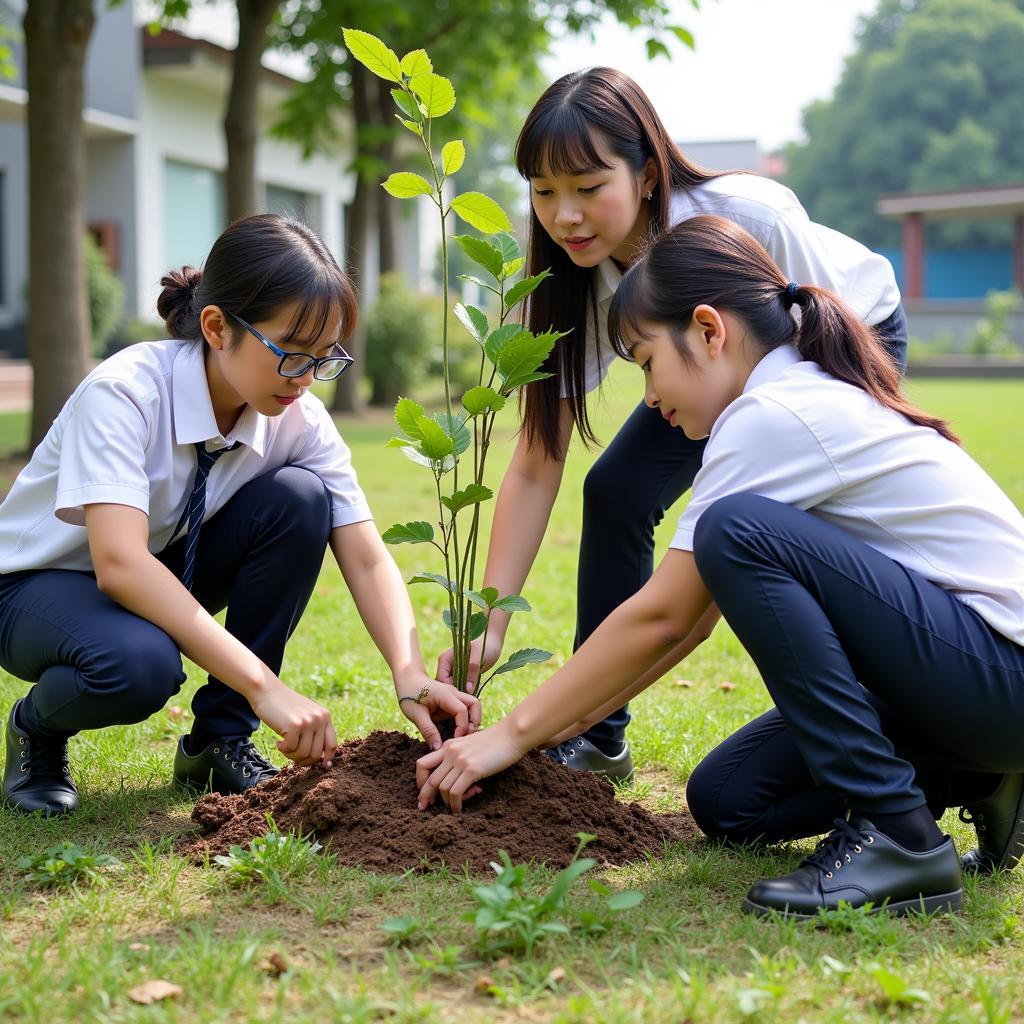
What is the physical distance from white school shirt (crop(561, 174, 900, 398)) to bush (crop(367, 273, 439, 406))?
12514 millimetres

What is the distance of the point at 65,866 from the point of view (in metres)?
2.36

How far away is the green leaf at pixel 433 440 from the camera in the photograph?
251 cm

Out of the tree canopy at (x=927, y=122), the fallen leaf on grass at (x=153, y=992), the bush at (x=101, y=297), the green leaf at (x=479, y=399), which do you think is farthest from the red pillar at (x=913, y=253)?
the fallen leaf on grass at (x=153, y=992)

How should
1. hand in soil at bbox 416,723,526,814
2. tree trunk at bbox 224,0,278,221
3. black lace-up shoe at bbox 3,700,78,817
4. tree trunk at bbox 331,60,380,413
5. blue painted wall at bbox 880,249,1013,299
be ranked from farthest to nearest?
blue painted wall at bbox 880,249,1013,299 → tree trunk at bbox 331,60,380,413 → tree trunk at bbox 224,0,278,221 → black lace-up shoe at bbox 3,700,78,817 → hand in soil at bbox 416,723,526,814

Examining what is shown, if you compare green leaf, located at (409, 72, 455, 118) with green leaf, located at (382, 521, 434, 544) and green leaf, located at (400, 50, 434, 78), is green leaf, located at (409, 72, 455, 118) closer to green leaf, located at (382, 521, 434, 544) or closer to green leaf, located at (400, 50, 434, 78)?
green leaf, located at (400, 50, 434, 78)

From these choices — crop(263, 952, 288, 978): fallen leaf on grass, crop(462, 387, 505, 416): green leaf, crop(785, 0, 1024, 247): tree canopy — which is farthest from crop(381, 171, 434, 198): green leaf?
crop(785, 0, 1024, 247): tree canopy

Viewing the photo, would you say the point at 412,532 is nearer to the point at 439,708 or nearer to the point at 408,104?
the point at 439,708

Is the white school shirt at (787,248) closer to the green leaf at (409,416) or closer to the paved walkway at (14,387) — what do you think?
the green leaf at (409,416)

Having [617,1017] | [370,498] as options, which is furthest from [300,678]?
[370,498]

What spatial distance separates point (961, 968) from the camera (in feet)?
6.64

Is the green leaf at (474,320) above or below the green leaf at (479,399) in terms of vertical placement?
above

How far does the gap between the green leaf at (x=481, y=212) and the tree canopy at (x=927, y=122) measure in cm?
5751

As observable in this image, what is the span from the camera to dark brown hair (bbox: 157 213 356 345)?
2613 millimetres

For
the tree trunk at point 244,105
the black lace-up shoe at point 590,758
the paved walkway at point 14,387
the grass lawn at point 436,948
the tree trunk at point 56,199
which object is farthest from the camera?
the paved walkway at point 14,387
